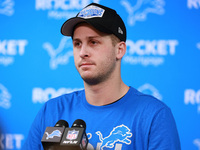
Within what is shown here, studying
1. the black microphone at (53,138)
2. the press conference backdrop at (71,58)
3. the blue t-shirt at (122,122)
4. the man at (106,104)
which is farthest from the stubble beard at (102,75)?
the press conference backdrop at (71,58)

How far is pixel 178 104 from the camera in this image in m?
2.13

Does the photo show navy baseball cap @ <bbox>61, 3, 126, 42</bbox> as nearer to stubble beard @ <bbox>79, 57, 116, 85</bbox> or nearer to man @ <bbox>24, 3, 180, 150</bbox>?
man @ <bbox>24, 3, 180, 150</bbox>

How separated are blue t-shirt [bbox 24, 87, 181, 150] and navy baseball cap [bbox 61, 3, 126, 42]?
11.3 inches

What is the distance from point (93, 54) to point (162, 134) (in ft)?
1.39

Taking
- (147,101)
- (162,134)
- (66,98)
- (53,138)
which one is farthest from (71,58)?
(53,138)

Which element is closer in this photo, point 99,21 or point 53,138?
point 53,138

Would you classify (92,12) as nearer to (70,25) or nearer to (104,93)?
(70,25)

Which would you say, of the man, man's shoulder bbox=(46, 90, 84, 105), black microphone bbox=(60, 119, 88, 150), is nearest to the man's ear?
the man

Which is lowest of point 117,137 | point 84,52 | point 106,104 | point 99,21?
point 117,137

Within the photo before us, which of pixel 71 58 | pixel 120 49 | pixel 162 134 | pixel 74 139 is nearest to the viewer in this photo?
pixel 74 139

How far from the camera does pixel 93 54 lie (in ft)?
3.94

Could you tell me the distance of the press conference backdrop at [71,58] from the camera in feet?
6.97

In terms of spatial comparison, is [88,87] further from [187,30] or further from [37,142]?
[187,30]

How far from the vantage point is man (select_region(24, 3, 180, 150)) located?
1.13 metres
